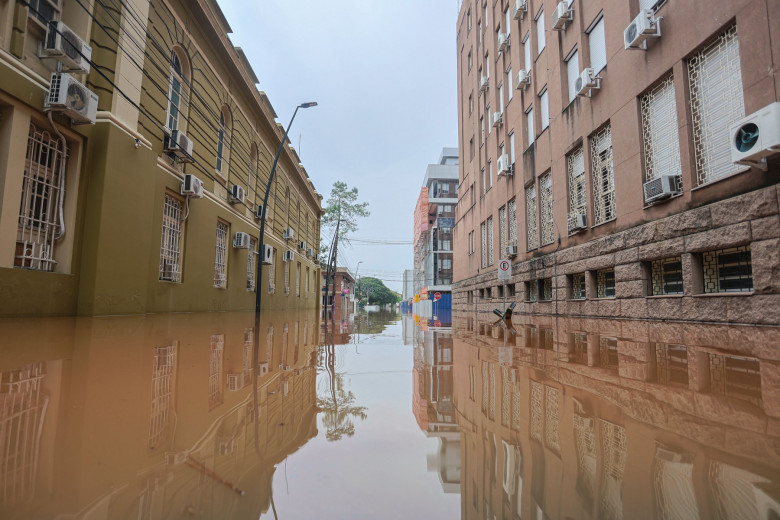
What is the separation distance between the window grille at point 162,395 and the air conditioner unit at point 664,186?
27.4 ft

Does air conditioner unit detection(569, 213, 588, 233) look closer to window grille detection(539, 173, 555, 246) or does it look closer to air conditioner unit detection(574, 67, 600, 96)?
window grille detection(539, 173, 555, 246)

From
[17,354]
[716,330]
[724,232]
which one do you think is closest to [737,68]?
[724,232]

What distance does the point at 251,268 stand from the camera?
14.7m

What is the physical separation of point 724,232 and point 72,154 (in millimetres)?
10114

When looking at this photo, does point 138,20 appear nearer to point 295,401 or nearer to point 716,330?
point 295,401

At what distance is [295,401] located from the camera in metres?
2.30

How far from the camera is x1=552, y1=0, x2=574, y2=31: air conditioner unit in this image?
11.8 meters

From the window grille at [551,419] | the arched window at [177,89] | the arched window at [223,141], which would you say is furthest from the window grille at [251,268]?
the window grille at [551,419]

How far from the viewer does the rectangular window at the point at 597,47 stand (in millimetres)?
10406

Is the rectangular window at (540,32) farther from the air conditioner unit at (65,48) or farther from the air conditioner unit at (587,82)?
the air conditioner unit at (65,48)

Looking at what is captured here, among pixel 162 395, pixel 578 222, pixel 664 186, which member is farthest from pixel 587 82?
pixel 162 395

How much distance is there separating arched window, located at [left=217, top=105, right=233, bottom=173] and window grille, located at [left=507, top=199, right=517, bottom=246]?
36.8 ft

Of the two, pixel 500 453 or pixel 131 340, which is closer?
pixel 500 453

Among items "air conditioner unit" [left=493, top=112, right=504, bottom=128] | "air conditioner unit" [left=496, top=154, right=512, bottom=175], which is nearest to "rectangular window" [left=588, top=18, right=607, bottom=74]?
"air conditioner unit" [left=496, top=154, right=512, bottom=175]
